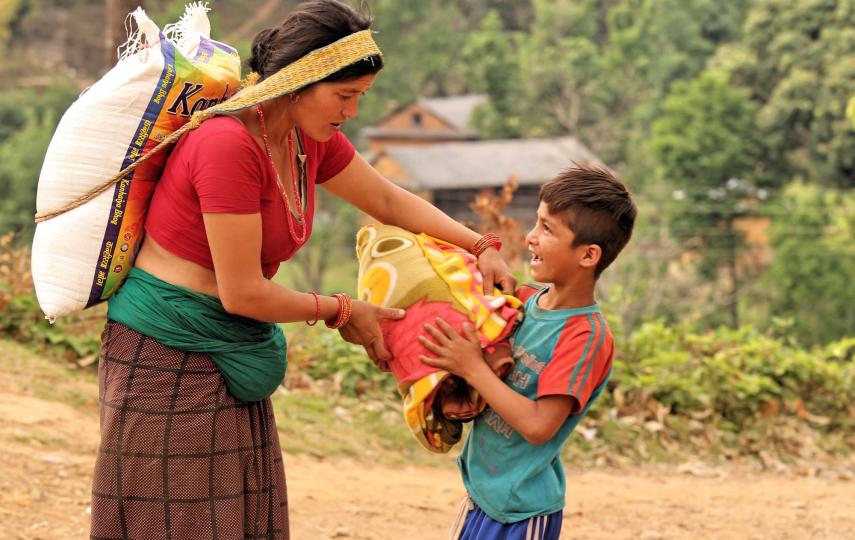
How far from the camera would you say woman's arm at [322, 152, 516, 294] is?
104 inches

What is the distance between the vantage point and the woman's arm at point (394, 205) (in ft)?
8.64

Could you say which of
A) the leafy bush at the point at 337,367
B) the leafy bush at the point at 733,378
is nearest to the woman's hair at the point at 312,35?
the leafy bush at the point at 337,367

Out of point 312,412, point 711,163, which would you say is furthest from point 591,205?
point 711,163

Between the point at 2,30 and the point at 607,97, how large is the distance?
26.8m

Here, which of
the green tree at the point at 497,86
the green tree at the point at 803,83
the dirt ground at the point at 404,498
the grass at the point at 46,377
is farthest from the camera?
the green tree at the point at 497,86

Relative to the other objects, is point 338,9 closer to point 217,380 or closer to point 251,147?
point 251,147

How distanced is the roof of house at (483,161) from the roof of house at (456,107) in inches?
234

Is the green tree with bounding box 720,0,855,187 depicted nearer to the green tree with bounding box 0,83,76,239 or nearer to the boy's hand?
the green tree with bounding box 0,83,76,239

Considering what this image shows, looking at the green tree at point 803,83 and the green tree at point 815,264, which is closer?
the green tree at point 815,264

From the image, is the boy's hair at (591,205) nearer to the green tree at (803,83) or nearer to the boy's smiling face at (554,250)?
the boy's smiling face at (554,250)

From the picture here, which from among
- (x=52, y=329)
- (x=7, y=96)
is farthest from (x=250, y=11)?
(x=52, y=329)

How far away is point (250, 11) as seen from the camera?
182ft

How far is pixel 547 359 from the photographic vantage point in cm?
229

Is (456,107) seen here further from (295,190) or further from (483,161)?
(295,190)
